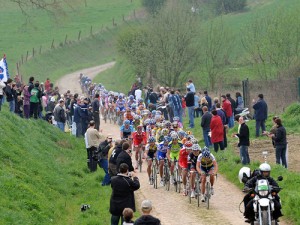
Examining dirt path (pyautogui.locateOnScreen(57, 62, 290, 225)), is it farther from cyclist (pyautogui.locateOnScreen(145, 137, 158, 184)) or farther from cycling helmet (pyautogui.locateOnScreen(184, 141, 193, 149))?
cycling helmet (pyautogui.locateOnScreen(184, 141, 193, 149))

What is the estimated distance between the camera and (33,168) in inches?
963

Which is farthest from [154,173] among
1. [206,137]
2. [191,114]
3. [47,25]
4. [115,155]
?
[47,25]

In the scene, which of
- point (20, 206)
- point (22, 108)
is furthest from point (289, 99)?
point (20, 206)

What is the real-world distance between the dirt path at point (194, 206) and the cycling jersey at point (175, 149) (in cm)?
99

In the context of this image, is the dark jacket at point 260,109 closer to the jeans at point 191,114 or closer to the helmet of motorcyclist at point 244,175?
the jeans at point 191,114

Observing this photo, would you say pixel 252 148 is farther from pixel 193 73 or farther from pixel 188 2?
pixel 188 2

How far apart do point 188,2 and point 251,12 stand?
6.38m

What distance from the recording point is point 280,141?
83.6 ft

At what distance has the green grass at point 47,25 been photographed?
87.9 meters

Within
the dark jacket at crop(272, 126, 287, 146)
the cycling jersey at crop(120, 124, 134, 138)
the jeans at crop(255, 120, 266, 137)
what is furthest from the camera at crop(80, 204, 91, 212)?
the jeans at crop(255, 120, 266, 137)

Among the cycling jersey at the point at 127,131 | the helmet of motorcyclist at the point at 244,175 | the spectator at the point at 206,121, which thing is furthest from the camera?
the spectator at the point at 206,121

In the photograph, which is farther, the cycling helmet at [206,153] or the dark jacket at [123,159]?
the cycling helmet at [206,153]

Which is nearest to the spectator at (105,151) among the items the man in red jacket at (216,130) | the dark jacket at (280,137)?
the man in red jacket at (216,130)

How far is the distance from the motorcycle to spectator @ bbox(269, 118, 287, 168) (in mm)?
7987
